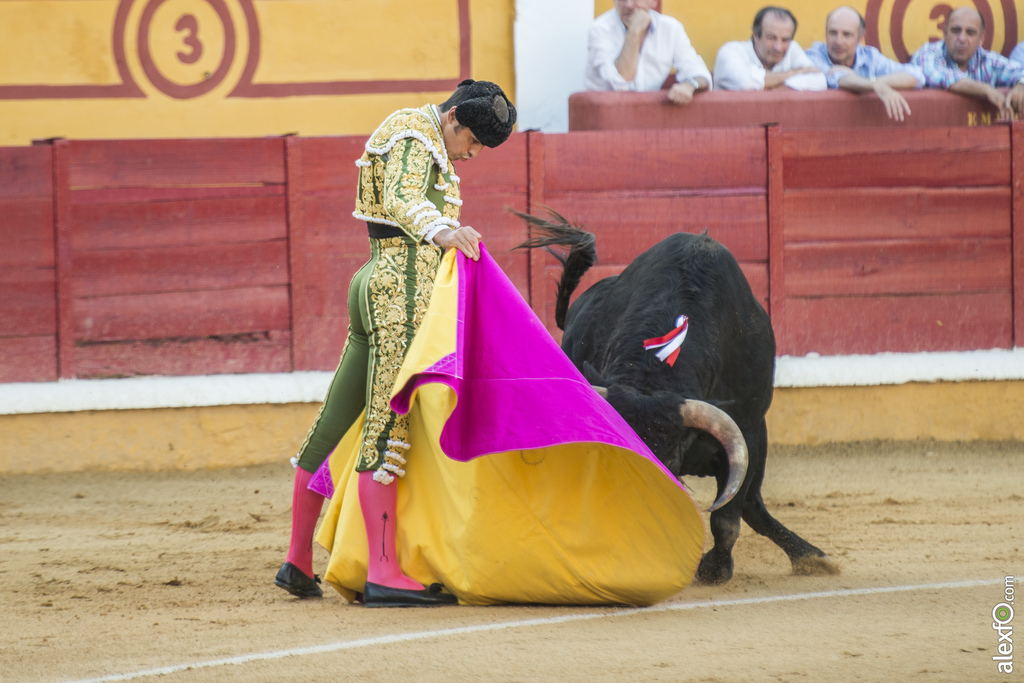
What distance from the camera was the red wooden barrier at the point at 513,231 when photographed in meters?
4.95

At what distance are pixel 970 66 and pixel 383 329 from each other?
4.27 meters

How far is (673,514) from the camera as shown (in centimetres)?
254

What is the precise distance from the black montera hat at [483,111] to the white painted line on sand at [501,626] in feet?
3.56

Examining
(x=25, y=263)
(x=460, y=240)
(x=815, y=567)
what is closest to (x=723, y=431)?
(x=815, y=567)

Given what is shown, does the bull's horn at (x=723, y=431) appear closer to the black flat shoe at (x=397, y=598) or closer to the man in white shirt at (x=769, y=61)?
the black flat shoe at (x=397, y=598)

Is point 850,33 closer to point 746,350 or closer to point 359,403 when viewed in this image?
point 746,350

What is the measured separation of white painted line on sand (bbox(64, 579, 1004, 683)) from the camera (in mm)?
2051

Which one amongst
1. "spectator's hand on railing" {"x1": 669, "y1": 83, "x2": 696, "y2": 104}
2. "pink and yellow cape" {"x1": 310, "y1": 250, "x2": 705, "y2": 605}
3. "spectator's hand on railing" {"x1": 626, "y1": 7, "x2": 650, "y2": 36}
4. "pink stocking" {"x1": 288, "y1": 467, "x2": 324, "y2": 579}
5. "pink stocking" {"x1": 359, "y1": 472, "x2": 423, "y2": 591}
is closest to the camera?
"pink and yellow cape" {"x1": 310, "y1": 250, "x2": 705, "y2": 605}

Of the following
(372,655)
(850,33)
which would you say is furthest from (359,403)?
(850,33)

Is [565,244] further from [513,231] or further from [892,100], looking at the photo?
[892,100]

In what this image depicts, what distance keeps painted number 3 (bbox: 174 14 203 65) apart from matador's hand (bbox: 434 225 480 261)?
358 centimetres

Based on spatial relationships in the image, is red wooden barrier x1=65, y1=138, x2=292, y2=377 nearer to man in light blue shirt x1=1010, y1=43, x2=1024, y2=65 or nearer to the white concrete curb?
the white concrete curb

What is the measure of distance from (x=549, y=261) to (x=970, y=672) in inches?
140

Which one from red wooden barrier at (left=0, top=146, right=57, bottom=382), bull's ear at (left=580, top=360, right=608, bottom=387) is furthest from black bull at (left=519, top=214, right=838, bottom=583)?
red wooden barrier at (left=0, top=146, right=57, bottom=382)
